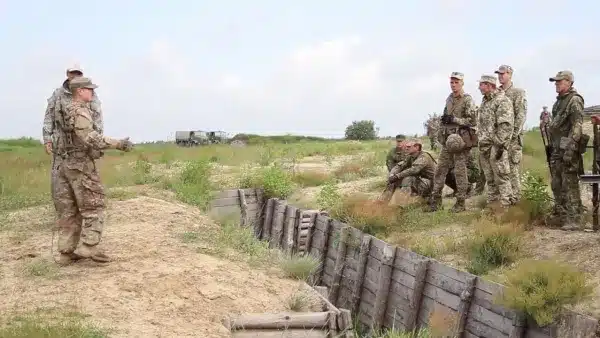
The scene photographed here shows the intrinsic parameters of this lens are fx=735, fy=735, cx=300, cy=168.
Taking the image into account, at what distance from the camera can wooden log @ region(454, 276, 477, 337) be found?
24.3ft

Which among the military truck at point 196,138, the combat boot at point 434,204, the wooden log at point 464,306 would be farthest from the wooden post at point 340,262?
the military truck at point 196,138

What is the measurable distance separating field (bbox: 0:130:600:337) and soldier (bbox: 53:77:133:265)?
1.01ft

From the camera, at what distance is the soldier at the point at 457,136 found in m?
11.9

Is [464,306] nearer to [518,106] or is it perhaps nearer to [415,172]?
[518,106]

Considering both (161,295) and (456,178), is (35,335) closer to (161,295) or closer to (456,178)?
(161,295)

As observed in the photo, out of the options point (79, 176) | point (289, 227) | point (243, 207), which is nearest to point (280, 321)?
point (79, 176)

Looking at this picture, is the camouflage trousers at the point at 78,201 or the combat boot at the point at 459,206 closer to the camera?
the camouflage trousers at the point at 78,201

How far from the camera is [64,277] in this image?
26.4 feet

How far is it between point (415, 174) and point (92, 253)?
239 inches

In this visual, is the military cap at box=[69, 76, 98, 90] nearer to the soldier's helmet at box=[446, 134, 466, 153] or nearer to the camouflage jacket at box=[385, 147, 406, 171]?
the soldier's helmet at box=[446, 134, 466, 153]

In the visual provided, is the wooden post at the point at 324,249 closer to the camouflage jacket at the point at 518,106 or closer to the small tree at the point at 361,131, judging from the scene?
the camouflage jacket at the point at 518,106

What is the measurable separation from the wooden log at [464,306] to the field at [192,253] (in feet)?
1.46

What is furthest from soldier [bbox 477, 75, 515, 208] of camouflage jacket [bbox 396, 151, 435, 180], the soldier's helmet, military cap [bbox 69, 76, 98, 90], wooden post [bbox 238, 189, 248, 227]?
military cap [bbox 69, 76, 98, 90]

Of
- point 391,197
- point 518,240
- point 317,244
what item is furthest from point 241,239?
point 518,240
